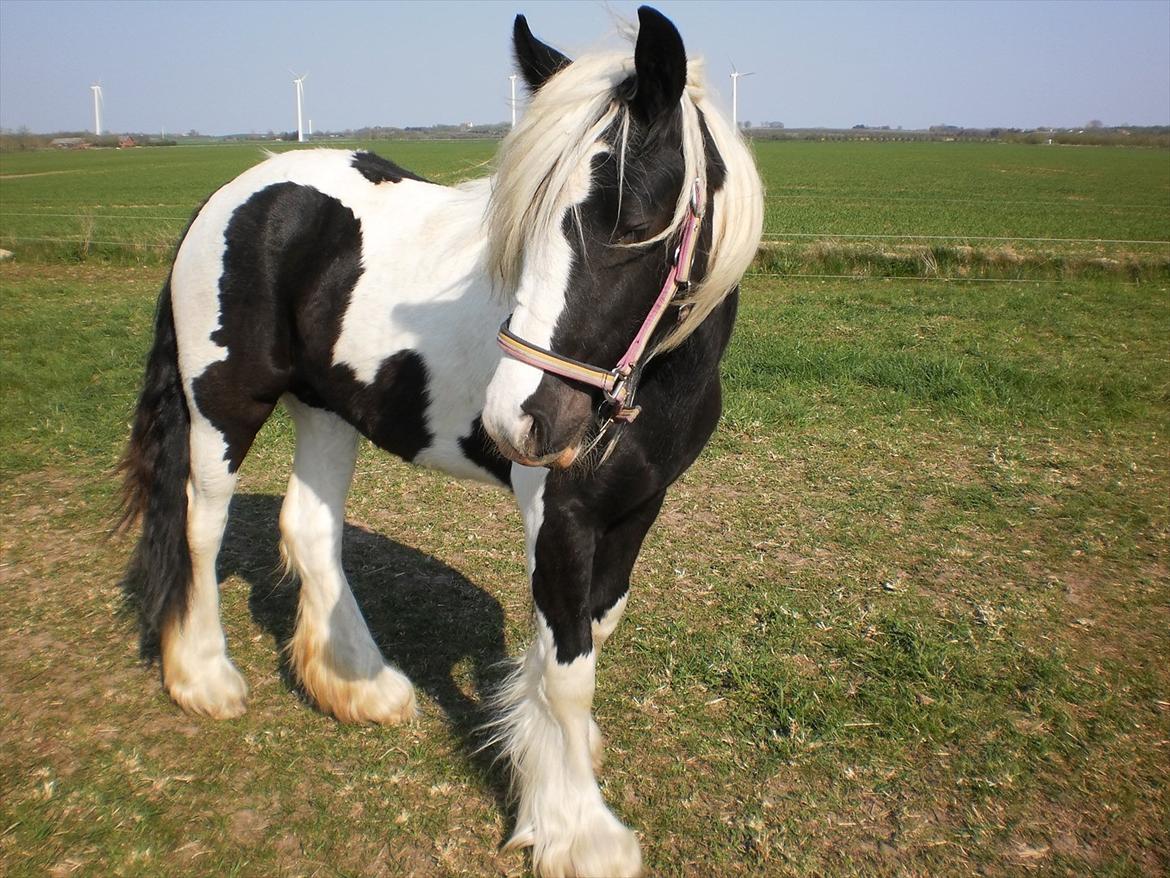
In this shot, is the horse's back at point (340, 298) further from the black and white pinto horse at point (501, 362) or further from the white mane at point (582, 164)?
the white mane at point (582, 164)

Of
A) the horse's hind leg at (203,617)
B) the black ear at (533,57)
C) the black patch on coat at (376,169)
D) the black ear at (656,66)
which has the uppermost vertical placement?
the black ear at (533,57)

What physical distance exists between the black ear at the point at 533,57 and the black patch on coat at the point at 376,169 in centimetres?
110

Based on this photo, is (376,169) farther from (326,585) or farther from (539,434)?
(539,434)

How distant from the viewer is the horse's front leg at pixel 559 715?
7.96ft

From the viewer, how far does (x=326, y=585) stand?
3.46 meters

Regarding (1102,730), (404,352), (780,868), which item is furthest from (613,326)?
(1102,730)

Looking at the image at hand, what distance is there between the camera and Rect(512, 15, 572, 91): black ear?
2268 mm

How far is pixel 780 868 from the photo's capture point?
2.56 meters

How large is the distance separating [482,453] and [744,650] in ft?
5.12

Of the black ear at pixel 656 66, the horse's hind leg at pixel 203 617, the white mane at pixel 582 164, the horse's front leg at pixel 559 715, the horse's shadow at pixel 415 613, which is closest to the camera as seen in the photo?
the black ear at pixel 656 66

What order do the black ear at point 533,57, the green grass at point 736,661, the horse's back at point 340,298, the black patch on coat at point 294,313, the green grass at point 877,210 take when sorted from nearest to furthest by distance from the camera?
the black ear at point 533,57 < the green grass at point 736,661 < the horse's back at point 340,298 < the black patch on coat at point 294,313 < the green grass at point 877,210

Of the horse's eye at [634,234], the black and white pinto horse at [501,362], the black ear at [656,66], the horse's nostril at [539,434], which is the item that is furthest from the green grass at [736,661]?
the black ear at [656,66]

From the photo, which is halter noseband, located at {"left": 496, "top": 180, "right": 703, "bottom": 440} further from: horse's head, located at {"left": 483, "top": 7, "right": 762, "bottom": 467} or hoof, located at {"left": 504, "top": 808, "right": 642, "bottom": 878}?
hoof, located at {"left": 504, "top": 808, "right": 642, "bottom": 878}

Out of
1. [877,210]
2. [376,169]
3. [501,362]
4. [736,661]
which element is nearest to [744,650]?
[736,661]
